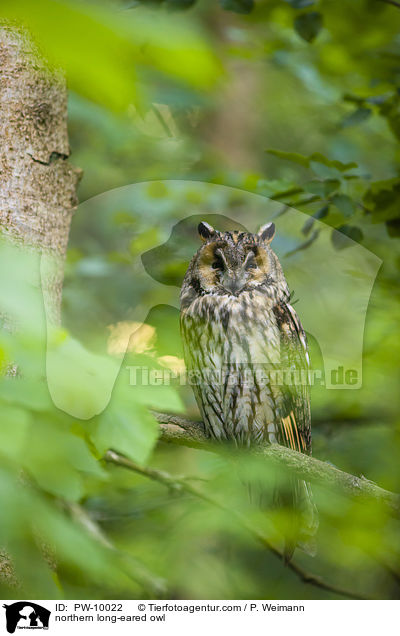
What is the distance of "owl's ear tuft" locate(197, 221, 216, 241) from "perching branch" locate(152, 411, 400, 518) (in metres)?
0.33

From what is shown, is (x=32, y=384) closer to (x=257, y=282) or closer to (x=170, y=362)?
(x=170, y=362)

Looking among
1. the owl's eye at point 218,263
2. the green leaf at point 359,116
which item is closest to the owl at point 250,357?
the owl's eye at point 218,263

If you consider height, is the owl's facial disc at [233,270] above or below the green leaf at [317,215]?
below

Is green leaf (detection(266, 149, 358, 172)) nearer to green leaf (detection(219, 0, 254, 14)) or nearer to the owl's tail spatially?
green leaf (detection(219, 0, 254, 14))

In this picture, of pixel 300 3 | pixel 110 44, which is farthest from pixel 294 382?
pixel 110 44

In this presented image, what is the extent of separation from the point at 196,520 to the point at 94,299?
Result: 2.05 ft

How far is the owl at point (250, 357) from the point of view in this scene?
116cm

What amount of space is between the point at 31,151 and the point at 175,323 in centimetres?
42

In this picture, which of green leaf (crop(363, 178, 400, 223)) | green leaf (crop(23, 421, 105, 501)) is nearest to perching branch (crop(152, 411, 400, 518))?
green leaf (crop(23, 421, 105, 501))

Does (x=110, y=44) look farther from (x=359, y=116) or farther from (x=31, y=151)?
(x=359, y=116)

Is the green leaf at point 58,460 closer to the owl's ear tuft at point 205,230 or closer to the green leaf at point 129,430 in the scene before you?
the green leaf at point 129,430

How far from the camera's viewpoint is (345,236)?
1282mm

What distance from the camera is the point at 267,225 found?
3.46 feet
